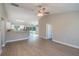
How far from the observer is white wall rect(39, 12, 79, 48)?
17.4 feet

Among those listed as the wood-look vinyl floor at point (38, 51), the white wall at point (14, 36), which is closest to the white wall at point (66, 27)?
the wood-look vinyl floor at point (38, 51)

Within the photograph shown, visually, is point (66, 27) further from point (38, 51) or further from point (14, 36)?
point (14, 36)

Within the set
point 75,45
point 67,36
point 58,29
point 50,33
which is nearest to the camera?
point 75,45

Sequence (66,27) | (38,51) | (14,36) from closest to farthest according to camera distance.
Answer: (38,51), (66,27), (14,36)

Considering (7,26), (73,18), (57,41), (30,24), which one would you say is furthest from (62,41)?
(7,26)

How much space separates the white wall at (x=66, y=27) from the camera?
5.30 metres

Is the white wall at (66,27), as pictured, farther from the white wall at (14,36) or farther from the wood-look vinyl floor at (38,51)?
the white wall at (14,36)

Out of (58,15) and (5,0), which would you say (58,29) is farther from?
(5,0)

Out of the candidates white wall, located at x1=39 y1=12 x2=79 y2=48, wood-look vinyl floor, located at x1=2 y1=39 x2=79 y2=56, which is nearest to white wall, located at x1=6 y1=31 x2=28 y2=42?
wood-look vinyl floor, located at x1=2 y1=39 x2=79 y2=56

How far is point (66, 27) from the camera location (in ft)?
19.5

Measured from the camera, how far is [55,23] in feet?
23.0

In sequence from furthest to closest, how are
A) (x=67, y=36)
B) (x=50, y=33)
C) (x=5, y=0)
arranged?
(x=50, y=33) < (x=67, y=36) < (x=5, y=0)

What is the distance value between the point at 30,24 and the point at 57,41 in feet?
7.83

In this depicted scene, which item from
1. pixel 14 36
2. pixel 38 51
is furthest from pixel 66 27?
pixel 14 36
